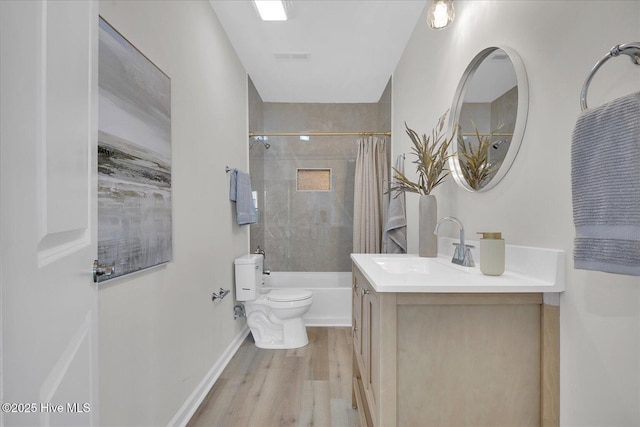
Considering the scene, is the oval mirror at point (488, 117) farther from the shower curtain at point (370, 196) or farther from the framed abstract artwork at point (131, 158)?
the shower curtain at point (370, 196)

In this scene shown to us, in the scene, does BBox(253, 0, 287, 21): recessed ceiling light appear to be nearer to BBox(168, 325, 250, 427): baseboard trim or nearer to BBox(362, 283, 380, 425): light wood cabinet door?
BBox(362, 283, 380, 425): light wood cabinet door

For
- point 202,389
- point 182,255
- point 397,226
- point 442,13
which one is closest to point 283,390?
point 202,389

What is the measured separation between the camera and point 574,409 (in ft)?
3.00

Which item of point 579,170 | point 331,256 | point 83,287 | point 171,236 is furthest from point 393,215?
point 83,287

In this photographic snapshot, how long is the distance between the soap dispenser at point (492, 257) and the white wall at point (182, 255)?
1315 millimetres

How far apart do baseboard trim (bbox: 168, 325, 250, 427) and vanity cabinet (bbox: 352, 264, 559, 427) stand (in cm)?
123

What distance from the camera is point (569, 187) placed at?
3.09 feet

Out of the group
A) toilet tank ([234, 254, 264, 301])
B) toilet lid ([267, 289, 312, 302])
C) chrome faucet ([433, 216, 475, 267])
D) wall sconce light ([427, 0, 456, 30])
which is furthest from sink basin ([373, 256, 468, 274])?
toilet tank ([234, 254, 264, 301])

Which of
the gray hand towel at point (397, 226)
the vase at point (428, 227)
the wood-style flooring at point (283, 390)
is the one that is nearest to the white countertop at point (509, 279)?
the vase at point (428, 227)

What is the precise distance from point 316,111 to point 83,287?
362 cm

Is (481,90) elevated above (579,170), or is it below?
above

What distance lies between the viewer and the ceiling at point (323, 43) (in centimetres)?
220

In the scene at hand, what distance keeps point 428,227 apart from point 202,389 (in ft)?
5.41

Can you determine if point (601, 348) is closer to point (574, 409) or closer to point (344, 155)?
point (574, 409)
